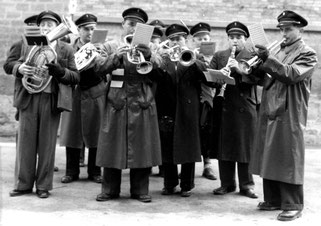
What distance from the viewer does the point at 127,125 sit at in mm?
6578

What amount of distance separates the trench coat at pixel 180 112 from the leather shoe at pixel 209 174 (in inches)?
53.0

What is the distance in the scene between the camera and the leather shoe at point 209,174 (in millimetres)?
8277

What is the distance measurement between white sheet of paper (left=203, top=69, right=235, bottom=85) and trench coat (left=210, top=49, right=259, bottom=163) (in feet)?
1.55

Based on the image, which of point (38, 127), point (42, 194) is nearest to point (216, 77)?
point (38, 127)

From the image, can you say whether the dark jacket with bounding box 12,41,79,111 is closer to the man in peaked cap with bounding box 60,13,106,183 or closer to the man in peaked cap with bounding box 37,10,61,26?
the man in peaked cap with bounding box 37,10,61,26

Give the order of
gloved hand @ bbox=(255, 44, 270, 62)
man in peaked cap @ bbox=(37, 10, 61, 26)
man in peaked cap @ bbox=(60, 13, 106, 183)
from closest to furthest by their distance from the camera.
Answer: gloved hand @ bbox=(255, 44, 270, 62) < man in peaked cap @ bbox=(37, 10, 61, 26) < man in peaked cap @ bbox=(60, 13, 106, 183)

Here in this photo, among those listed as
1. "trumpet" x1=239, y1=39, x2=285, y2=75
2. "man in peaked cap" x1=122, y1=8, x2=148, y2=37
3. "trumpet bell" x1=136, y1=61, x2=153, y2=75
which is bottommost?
"trumpet bell" x1=136, y1=61, x2=153, y2=75

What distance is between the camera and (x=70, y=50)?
6914mm

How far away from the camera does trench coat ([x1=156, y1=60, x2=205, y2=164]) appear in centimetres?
697

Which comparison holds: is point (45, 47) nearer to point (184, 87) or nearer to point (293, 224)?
point (184, 87)

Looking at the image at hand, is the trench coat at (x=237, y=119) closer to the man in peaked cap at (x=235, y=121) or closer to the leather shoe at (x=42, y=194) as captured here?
the man in peaked cap at (x=235, y=121)

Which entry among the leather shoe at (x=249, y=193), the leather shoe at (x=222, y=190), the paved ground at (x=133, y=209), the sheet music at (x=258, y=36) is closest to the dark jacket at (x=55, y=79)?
the paved ground at (x=133, y=209)

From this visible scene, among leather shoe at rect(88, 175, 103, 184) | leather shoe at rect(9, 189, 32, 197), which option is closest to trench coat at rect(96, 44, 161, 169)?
leather shoe at rect(9, 189, 32, 197)

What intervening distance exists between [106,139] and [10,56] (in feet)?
5.04
